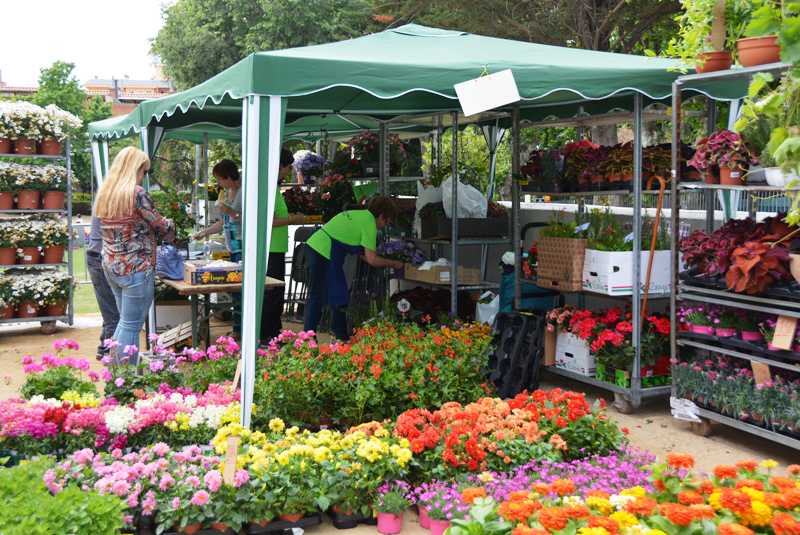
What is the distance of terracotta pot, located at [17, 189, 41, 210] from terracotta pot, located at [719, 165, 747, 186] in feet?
24.4

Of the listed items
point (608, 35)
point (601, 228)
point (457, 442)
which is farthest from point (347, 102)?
point (608, 35)

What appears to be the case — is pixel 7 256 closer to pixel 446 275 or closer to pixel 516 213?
pixel 446 275

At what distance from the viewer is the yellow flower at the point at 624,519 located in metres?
2.79

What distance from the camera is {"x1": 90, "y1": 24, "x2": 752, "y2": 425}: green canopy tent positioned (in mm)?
4996

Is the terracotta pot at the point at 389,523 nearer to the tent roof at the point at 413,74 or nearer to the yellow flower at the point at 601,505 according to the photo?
the yellow flower at the point at 601,505

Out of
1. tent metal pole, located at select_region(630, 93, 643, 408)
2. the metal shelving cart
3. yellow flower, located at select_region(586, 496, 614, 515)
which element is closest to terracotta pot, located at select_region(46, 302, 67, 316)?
the metal shelving cart

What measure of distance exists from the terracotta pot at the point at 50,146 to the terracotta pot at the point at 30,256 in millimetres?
1071

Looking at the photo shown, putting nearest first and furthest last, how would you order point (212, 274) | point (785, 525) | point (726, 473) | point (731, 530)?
point (731, 530) < point (785, 525) < point (726, 473) < point (212, 274)

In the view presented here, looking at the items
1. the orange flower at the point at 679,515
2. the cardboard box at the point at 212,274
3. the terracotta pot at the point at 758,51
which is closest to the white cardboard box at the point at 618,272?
the terracotta pot at the point at 758,51

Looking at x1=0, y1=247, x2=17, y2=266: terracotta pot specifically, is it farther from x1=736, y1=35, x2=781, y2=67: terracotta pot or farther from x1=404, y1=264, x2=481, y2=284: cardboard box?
x1=736, y1=35, x2=781, y2=67: terracotta pot

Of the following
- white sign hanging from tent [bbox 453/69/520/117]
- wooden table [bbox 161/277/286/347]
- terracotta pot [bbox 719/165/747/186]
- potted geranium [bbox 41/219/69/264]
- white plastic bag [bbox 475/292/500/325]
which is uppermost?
white sign hanging from tent [bbox 453/69/520/117]

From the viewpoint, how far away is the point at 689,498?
2924mm

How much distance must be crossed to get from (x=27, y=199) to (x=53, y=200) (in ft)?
0.93

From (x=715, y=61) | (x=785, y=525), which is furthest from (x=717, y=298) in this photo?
(x=785, y=525)
